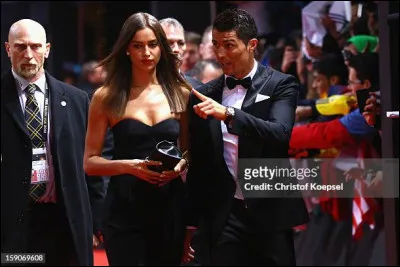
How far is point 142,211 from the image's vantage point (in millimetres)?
4211

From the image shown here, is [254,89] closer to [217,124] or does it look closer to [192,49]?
[217,124]

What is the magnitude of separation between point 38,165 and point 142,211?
32.6 inches

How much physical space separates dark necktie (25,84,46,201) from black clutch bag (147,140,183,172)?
0.85m

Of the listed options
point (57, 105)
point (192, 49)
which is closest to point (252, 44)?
point (57, 105)

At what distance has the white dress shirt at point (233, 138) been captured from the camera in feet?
13.9

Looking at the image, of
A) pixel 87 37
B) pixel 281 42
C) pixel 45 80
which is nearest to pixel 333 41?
pixel 281 42

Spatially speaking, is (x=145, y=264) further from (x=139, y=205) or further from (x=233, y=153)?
(x=233, y=153)

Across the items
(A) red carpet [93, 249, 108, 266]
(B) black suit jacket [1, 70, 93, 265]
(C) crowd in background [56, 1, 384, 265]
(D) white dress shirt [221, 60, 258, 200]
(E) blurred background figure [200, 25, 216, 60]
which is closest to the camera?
(D) white dress shirt [221, 60, 258, 200]

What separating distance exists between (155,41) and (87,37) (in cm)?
647

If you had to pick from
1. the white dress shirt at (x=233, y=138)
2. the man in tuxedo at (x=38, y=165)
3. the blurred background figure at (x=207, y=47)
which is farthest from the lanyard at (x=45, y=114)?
the blurred background figure at (x=207, y=47)

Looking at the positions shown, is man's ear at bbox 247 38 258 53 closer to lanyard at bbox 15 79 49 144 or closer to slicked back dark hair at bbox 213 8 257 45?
slicked back dark hair at bbox 213 8 257 45

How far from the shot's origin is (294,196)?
4.30 meters

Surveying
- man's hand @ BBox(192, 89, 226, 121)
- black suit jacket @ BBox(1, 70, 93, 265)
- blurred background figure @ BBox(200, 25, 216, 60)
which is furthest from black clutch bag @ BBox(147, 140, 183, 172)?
blurred background figure @ BBox(200, 25, 216, 60)

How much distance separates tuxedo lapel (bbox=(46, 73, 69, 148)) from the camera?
4.82 meters
